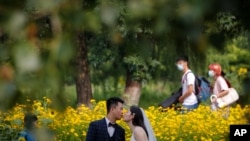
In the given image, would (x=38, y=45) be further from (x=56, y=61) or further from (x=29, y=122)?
(x=29, y=122)

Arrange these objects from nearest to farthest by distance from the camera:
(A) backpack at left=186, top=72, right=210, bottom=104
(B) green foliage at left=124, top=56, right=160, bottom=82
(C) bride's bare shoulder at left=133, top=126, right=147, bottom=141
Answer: (C) bride's bare shoulder at left=133, top=126, right=147, bottom=141 < (A) backpack at left=186, top=72, right=210, bottom=104 < (B) green foliage at left=124, top=56, right=160, bottom=82

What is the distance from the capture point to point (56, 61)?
1917mm

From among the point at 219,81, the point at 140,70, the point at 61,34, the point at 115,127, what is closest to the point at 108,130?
the point at 115,127

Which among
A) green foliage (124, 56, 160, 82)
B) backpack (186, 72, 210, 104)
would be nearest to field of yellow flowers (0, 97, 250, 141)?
backpack (186, 72, 210, 104)

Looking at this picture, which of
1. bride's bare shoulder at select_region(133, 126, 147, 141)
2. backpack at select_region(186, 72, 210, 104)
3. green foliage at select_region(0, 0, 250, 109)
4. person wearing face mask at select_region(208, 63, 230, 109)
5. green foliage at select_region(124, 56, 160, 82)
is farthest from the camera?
green foliage at select_region(124, 56, 160, 82)

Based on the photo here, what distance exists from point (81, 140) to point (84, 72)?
5768 millimetres

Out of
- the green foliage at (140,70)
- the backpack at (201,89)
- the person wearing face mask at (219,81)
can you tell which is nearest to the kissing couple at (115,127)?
the person wearing face mask at (219,81)

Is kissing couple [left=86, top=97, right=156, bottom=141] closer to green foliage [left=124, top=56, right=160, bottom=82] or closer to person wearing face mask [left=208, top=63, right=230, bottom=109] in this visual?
person wearing face mask [left=208, top=63, right=230, bottom=109]

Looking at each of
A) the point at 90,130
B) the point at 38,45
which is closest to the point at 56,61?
the point at 38,45

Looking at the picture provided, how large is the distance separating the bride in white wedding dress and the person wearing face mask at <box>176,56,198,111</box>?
9.11 ft

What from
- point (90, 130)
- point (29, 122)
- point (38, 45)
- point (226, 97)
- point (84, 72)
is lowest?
point (29, 122)

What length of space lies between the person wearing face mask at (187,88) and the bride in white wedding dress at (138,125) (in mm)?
2777

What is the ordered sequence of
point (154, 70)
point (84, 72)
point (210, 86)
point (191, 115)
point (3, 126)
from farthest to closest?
point (154, 70), point (84, 72), point (210, 86), point (191, 115), point (3, 126)

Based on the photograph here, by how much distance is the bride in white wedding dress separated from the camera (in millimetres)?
7784
